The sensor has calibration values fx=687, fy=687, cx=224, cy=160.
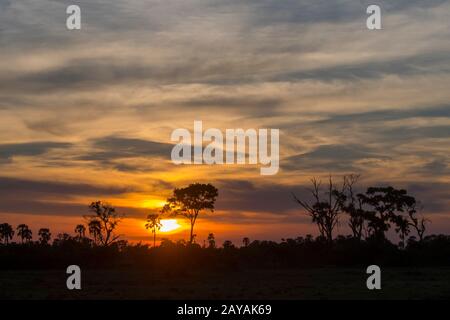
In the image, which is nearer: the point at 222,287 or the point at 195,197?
the point at 222,287

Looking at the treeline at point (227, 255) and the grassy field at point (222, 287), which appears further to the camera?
the treeline at point (227, 255)

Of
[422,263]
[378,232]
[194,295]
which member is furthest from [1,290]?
[378,232]

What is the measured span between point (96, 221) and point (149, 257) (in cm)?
2241

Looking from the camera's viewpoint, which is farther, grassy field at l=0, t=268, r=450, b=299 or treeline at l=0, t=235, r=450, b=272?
treeline at l=0, t=235, r=450, b=272

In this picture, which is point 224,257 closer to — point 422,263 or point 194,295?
point 422,263

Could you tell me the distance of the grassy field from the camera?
3778cm

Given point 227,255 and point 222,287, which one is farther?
point 227,255

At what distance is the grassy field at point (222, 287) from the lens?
3778 centimetres

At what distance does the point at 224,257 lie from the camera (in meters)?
72.0

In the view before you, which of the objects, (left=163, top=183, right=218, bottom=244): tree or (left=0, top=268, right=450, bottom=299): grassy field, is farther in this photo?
(left=163, top=183, right=218, bottom=244): tree

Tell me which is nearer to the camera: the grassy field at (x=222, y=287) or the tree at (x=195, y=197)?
the grassy field at (x=222, y=287)

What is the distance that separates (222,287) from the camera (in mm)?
44125
